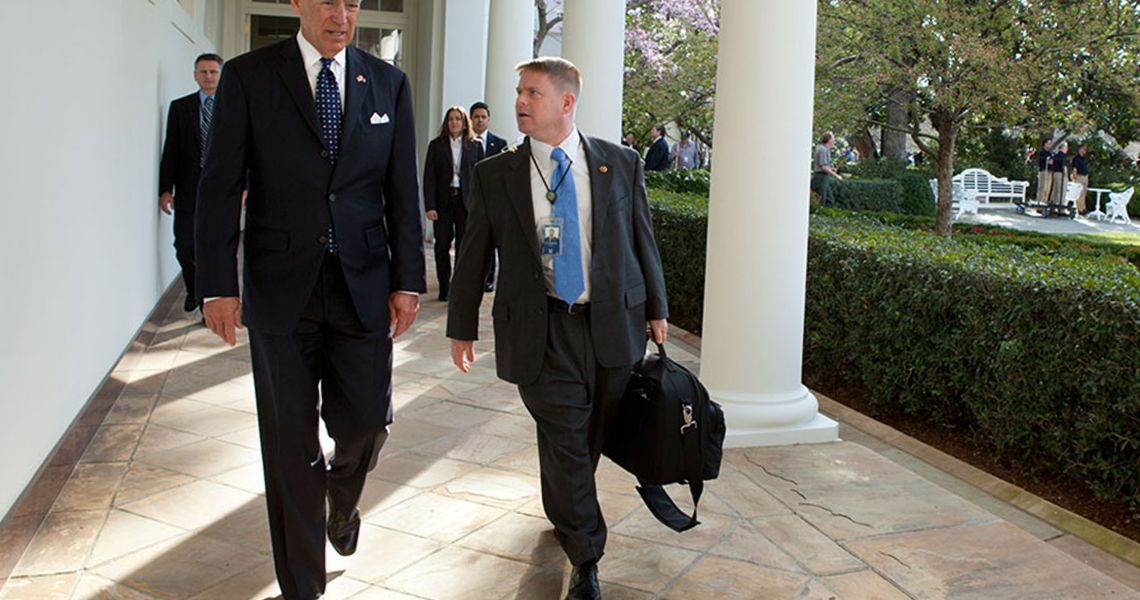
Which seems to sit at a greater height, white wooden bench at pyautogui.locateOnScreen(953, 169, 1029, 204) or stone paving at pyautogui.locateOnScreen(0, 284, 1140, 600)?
white wooden bench at pyautogui.locateOnScreen(953, 169, 1029, 204)

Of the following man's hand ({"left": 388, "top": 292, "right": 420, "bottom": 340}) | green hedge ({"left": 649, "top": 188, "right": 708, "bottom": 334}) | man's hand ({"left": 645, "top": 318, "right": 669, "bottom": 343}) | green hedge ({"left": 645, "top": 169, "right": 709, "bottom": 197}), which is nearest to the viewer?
man's hand ({"left": 388, "top": 292, "right": 420, "bottom": 340})

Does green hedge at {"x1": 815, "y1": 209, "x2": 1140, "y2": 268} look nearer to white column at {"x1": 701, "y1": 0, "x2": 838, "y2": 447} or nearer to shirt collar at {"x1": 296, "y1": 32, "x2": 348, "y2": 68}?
white column at {"x1": 701, "y1": 0, "x2": 838, "y2": 447}

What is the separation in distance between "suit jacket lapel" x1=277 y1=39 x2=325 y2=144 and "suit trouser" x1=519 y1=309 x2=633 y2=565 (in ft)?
3.10

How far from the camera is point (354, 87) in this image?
3354 millimetres

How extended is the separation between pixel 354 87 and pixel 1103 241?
1565 cm

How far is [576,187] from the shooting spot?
12.0 ft

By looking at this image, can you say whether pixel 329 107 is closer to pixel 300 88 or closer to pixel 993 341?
pixel 300 88

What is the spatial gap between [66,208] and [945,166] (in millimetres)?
10265

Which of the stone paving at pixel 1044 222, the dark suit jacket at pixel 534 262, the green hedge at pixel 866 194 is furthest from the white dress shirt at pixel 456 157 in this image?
the stone paving at pixel 1044 222

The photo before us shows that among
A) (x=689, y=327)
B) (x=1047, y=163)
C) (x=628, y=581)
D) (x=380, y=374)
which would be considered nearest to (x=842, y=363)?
(x=689, y=327)

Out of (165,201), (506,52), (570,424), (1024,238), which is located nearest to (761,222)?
(570,424)

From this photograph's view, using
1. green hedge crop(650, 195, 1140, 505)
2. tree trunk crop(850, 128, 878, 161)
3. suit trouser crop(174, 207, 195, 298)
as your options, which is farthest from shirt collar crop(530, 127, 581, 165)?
tree trunk crop(850, 128, 878, 161)

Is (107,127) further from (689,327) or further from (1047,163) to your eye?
(1047,163)

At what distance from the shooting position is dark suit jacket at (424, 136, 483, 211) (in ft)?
33.3
